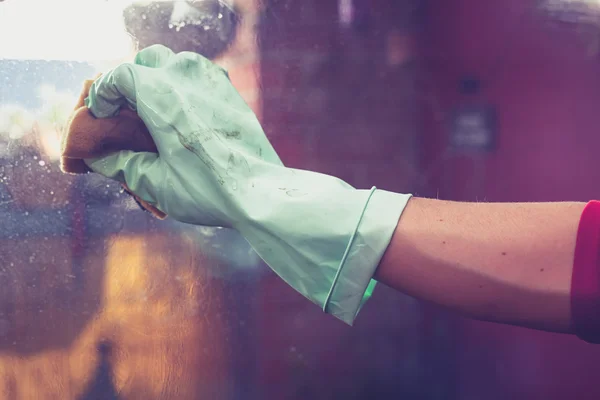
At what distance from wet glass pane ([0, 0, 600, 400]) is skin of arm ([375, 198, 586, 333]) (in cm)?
44

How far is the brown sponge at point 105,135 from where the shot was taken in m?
0.59

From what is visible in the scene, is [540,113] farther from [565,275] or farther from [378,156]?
[565,275]

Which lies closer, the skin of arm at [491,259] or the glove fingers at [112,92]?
the skin of arm at [491,259]

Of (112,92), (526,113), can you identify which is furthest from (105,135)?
(526,113)

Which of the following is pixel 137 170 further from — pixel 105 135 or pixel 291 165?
pixel 291 165

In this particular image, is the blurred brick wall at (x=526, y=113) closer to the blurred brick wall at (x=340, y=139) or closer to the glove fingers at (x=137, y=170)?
the blurred brick wall at (x=340, y=139)

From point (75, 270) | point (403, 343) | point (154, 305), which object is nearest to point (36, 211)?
point (75, 270)

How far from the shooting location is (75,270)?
2.51 ft

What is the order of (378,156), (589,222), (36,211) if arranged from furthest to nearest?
1. (378,156)
2. (36,211)
3. (589,222)

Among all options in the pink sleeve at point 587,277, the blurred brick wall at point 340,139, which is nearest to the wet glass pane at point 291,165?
the blurred brick wall at point 340,139

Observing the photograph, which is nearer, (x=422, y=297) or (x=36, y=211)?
(x=422, y=297)

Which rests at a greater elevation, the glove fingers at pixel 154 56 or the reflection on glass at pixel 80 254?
the glove fingers at pixel 154 56

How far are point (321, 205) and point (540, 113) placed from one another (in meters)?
0.61

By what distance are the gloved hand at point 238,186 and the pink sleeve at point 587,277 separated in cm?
15
